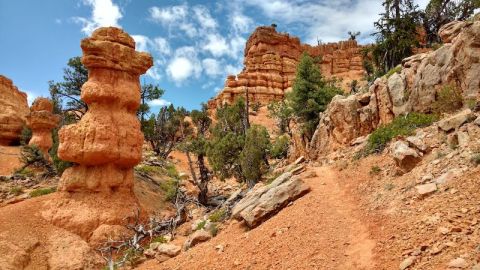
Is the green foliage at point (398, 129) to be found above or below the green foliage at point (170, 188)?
above

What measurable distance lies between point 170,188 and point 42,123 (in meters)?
15.0

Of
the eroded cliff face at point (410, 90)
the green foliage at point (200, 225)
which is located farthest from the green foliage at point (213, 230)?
the eroded cliff face at point (410, 90)

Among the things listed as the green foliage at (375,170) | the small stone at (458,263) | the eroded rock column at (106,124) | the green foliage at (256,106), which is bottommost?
the small stone at (458,263)

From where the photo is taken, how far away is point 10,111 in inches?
1447

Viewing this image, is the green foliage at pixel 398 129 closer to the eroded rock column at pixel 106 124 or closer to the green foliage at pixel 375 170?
the green foliage at pixel 375 170

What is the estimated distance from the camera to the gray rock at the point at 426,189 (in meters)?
8.30

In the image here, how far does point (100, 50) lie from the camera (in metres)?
17.5

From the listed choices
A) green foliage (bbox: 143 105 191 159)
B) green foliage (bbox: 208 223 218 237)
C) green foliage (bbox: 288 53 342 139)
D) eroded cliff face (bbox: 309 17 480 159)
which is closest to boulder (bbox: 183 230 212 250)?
green foliage (bbox: 208 223 218 237)

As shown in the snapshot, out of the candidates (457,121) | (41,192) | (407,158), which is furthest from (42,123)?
(457,121)

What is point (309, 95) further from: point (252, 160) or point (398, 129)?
point (398, 129)

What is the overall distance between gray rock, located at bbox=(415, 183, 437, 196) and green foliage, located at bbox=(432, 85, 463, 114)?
17.4 feet

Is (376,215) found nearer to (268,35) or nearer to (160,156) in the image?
(160,156)

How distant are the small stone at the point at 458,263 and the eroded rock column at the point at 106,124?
598 inches

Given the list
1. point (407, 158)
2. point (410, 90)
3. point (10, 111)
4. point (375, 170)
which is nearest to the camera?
point (407, 158)
